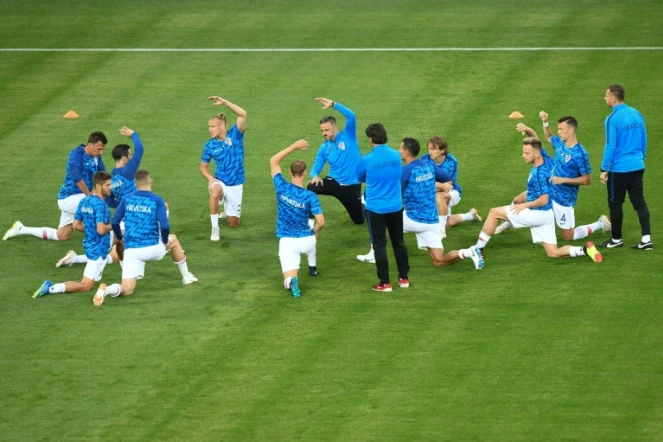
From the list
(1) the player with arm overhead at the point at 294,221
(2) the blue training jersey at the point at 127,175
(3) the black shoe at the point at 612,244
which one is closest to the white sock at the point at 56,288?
(2) the blue training jersey at the point at 127,175

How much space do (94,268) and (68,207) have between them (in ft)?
7.96

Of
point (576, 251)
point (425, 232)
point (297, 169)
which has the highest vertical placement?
point (297, 169)

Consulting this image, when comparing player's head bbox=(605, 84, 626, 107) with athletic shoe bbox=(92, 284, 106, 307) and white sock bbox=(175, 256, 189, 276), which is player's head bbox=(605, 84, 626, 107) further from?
athletic shoe bbox=(92, 284, 106, 307)

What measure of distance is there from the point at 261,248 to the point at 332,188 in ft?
5.20

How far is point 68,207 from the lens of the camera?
19.9 m

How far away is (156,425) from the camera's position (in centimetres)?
1398

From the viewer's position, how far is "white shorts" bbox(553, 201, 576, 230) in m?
19.1

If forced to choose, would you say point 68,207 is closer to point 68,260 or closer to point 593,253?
point 68,260

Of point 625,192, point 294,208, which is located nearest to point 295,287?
point 294,208

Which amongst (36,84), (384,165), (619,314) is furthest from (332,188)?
(36,84)

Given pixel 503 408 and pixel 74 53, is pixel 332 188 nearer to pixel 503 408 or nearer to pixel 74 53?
pixel 503 408

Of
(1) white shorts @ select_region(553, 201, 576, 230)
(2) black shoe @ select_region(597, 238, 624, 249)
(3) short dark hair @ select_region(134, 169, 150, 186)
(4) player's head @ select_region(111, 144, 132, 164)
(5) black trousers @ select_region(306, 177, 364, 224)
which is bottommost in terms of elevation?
(2) black shoe @ select_region(597, 238, 624, 249)

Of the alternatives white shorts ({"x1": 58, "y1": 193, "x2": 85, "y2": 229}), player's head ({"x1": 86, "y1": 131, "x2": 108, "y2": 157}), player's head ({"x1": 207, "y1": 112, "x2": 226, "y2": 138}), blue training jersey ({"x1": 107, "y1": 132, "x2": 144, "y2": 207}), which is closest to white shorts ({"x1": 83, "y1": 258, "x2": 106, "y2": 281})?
blue training jersey ({"x1": 107, "y1": 132, "x2": 144, "y2": 207})

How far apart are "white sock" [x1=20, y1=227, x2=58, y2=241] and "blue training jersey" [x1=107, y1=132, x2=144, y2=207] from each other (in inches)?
54.6
